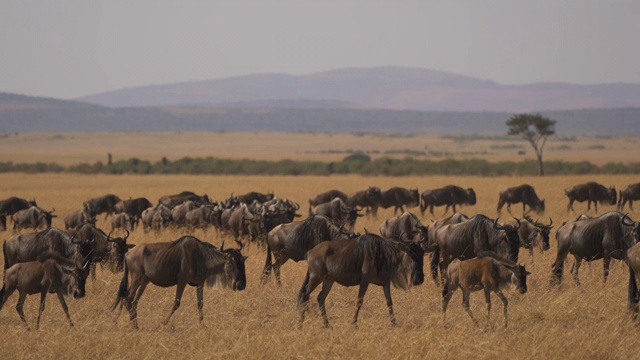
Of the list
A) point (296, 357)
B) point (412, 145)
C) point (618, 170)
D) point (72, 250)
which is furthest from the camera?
point (412, 145)

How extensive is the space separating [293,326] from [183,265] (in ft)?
5.00

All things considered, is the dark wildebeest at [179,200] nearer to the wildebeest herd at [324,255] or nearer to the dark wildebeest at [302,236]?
the wildebeest herd at [324,255]

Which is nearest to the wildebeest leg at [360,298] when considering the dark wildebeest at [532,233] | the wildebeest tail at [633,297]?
the wildebeest tail at [633,297]

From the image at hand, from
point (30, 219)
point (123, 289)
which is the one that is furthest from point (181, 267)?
point (30, 219)

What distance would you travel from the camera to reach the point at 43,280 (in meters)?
10.8

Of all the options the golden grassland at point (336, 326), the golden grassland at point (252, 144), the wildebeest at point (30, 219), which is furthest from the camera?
the golden grassland at point (252, 144)

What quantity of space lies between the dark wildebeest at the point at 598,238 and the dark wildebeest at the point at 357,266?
3.56 metres

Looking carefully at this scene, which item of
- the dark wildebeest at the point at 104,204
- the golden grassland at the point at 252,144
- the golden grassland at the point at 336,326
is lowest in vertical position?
the golden grassland at the point at 252,144

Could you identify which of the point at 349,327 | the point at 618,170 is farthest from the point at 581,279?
the point at 618,170

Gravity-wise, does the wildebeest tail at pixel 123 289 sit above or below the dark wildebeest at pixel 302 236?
below

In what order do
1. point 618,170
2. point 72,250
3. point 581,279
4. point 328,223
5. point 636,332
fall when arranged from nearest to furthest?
point 636,332, point 72,250, point 328,223, point 581,279, point 618,170

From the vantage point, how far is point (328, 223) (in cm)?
1360

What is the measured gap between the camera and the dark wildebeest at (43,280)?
10750mm

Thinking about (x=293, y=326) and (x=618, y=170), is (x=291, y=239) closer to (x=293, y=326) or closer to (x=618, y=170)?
(x=293, y=326)
